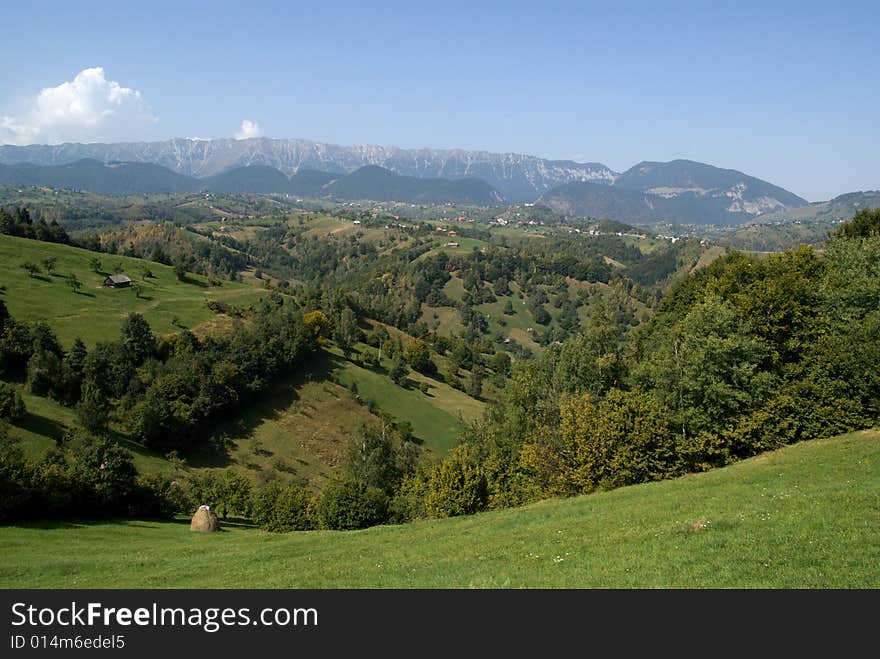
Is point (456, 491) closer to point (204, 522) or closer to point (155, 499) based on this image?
point (204, 522)

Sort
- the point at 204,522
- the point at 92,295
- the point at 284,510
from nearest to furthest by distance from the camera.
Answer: the point at 204,522
the point at 284,510
the point at 92,295

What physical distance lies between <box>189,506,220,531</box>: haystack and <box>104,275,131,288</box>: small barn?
94126 mm

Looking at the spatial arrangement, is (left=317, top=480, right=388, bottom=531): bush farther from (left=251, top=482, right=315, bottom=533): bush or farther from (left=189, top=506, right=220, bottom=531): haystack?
(left=189, top=506, right=220, bottom=531): haystack

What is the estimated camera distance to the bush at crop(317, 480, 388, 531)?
42281 millimetres

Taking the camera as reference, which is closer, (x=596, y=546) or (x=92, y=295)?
(x=596, y=546)

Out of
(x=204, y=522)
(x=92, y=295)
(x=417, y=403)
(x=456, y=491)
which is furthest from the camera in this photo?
(x=417, y=403)

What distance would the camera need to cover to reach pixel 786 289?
133 feet

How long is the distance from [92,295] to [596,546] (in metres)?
119

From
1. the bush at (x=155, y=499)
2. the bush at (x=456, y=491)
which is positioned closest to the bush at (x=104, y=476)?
the bush at (x=155, y=499)

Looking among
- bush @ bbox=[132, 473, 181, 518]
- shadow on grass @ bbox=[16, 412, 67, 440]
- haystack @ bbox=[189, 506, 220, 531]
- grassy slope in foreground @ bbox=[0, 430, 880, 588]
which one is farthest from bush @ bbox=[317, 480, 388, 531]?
shadow on grass @ bbox=[16, 412, 67, 440]

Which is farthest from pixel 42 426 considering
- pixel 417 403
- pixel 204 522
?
pixel 417 403

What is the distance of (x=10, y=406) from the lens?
62719 millimetres

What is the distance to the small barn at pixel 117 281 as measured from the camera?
118438 mm
